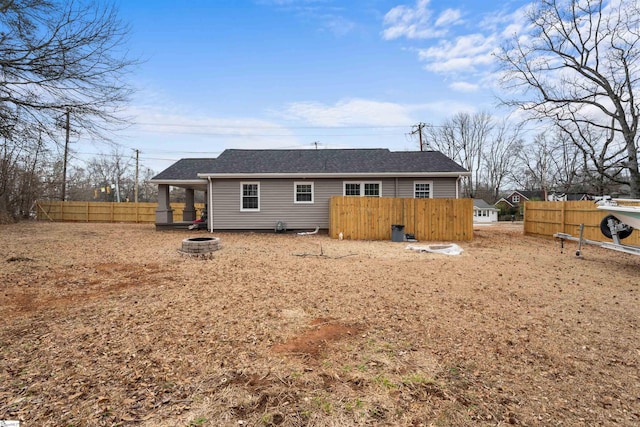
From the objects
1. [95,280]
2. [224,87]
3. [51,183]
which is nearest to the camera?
[95,280]

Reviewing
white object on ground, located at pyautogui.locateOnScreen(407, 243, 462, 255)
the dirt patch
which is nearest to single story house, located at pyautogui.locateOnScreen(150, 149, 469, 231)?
white object on ground, located at pyautogui.locateOnScreen(407, 243, 462, 255)

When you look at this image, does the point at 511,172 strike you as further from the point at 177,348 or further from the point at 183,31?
the point at 177,348

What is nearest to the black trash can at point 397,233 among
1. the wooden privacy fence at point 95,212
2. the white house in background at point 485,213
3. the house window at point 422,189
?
the house window at point 422,189

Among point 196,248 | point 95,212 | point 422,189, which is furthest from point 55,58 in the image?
point 95,212

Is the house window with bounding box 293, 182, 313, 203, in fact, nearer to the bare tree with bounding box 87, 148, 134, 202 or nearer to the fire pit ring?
the fire pit ring

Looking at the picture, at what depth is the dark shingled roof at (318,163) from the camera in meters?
13.6

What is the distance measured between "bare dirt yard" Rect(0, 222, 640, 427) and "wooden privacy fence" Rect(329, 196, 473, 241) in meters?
5.68

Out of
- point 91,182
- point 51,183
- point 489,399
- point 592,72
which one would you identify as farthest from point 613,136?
point 91,182

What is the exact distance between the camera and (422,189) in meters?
13.6

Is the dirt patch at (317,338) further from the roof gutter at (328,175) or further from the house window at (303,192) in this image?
the house window at (303,192)

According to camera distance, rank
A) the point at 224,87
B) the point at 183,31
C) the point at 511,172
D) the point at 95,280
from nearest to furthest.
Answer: the point at 95,280 → the point at 183,31 → the point at 224,87 → the point at 511,172

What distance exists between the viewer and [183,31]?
10.2 meters

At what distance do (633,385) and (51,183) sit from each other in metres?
32.0

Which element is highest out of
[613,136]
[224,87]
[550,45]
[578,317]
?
[550,45]
